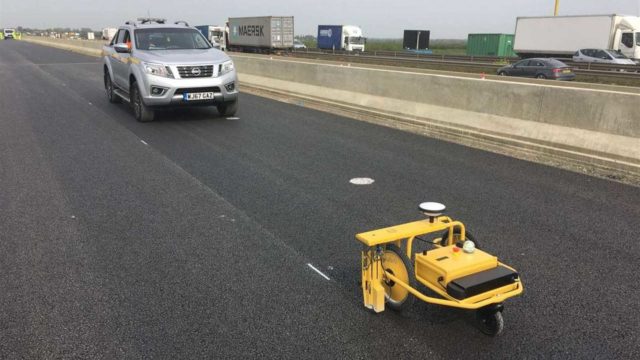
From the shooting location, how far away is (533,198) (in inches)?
240

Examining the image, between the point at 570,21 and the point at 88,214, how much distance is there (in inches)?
1464

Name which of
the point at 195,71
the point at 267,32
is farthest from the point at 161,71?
the point at 267,32

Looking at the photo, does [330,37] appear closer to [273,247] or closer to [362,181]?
[362,181]

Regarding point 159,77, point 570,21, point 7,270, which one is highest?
point 570,21

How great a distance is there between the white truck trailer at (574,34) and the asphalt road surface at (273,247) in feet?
99.8

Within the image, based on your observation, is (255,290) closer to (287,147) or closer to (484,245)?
(484,245)

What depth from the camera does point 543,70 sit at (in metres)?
22.2

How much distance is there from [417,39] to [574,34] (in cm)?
2496

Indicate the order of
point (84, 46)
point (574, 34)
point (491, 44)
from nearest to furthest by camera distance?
point (574, 34)
point (84, 46)
point (491, 44)

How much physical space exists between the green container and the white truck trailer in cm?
1193

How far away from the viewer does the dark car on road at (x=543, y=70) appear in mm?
21859

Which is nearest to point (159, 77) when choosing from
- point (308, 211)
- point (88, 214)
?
point (88, 214)

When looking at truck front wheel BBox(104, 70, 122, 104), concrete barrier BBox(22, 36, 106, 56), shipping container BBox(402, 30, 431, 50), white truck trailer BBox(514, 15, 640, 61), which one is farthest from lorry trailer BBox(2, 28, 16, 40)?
truck front wheel BBox(104, 70, 122, 104)

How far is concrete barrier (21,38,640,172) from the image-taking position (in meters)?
7.30
